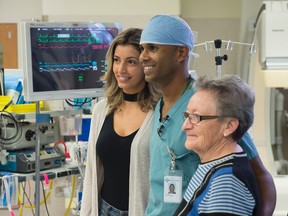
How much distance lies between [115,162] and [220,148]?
64 cm

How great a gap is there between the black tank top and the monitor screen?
78 cm

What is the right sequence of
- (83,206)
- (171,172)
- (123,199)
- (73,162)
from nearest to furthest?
(171,172) → (123,199) → (83,206) → (73,162)

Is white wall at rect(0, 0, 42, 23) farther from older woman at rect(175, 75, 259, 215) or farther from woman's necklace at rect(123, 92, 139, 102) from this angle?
older woman at rect(175, 75, 259, 215)

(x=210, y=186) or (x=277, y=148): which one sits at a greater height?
(x=210, y=186)

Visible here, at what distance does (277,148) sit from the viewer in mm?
4836

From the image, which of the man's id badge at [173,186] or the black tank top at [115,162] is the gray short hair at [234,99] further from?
the black tank top at [115,162]

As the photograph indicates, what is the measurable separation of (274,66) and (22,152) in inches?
74.2

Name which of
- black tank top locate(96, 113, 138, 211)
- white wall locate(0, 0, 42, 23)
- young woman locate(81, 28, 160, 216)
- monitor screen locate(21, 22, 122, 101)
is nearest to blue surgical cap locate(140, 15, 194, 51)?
young woman locate(81, 28, 160, 216)

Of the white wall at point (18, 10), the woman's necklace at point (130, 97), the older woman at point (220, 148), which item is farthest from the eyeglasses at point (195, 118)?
the white wall at point (18, 10)

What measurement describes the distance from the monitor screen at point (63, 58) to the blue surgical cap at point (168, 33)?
3.40 feet

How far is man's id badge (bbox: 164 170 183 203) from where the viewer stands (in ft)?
5.62

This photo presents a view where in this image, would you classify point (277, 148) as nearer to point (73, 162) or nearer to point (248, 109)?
point (73, 162)

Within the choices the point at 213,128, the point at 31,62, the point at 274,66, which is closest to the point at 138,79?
the point at 213,128

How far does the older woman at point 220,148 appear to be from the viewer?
1.41 m
